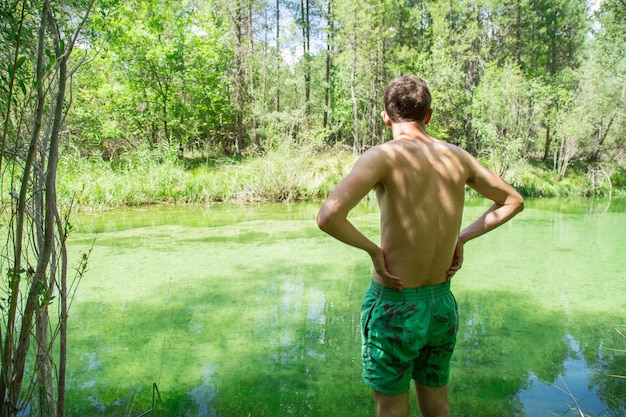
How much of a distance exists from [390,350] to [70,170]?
9.00m

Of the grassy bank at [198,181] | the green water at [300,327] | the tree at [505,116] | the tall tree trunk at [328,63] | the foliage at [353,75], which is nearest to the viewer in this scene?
the green water at [300,327]

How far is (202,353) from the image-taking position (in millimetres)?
2623

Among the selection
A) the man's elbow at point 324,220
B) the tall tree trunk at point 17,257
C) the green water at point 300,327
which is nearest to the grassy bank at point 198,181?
the green water at point 300,327

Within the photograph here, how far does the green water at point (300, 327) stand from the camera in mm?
2123

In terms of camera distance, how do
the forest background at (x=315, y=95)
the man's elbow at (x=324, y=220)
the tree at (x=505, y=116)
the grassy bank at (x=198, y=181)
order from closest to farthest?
the man's elbow at (x=324, y=220) < the grassy bank at (x=198, y=181) < the forest background at (x=315, y=95) < the tree at (x=505, y=116)

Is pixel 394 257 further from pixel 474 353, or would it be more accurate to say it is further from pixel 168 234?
pixel 168 234

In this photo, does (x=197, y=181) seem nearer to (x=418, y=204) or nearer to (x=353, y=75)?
(x=353, y=75)

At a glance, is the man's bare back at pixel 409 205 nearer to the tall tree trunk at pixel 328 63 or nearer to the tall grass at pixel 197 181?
the tall grass at pixel 197 181

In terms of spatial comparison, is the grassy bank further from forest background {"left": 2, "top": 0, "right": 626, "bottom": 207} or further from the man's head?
the man's head

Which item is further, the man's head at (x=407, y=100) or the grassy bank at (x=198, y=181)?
the grassy bank at (x=198, y=181)

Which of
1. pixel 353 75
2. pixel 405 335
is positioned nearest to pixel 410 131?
pixel 405 335

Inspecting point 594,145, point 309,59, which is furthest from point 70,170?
point 594,145

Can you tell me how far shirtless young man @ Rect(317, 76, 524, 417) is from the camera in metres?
1.35

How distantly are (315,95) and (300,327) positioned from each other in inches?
732
